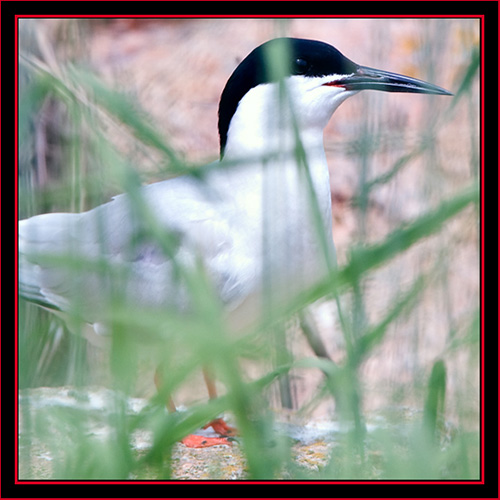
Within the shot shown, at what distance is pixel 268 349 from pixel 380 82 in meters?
1.09

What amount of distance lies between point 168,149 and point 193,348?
0.28 metres

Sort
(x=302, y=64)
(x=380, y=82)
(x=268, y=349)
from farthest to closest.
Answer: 1. (x=302, y=64)
2. (x=380, y=82)
3. (x=268, y=349)

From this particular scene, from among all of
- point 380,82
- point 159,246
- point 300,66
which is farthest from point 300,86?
point 159,246

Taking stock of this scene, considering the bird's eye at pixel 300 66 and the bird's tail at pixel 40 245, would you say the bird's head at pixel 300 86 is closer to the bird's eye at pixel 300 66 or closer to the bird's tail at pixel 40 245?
the bird's eye at pixel 300 66

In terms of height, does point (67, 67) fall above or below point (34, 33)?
below

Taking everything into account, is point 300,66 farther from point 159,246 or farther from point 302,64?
point 159,246

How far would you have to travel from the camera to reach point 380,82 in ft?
6.66

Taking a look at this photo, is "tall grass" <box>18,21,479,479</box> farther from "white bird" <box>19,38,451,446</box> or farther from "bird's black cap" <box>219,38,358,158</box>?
"bird's black cap" <box>219,38,358,158</box>

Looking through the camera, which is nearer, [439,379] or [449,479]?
[439,379]

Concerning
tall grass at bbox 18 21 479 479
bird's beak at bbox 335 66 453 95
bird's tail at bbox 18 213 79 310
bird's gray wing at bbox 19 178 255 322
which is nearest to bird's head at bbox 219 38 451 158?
bird's beak at bbox 335 66 453 95

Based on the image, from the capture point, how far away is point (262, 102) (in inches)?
84.3

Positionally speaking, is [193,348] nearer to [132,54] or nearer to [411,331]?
[411,331]

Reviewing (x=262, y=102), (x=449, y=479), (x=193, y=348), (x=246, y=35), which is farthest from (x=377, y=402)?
(x=246, y=35)

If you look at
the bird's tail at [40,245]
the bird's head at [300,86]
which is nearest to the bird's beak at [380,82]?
the bird's head at [300,86]
